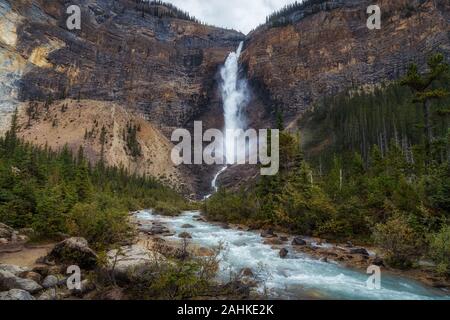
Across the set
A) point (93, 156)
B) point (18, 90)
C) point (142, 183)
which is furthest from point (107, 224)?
point (18, 90)

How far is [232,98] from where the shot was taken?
388 ft

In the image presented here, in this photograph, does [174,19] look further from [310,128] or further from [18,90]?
[310,128]

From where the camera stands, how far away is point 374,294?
1191cm

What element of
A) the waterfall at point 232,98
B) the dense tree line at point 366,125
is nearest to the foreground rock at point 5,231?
the dense tree line at point 366,125

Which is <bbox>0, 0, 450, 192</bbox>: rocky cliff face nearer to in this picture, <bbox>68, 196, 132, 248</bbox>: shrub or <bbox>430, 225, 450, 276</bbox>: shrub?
<bbox>68, 196, 132, 248</bbox>: shrub

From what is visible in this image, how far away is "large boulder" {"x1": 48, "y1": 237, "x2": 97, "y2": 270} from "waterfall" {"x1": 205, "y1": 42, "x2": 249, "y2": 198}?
89.6 meters

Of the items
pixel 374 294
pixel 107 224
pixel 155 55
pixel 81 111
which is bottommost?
pixel 374 294

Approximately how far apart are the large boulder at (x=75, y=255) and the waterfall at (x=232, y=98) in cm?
8963

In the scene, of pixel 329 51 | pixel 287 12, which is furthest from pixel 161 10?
pixel 329 51

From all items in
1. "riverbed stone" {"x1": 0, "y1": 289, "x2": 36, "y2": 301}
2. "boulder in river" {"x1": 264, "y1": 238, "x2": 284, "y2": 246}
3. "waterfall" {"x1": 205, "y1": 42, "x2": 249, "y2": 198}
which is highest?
"waterfall" {"x1": 205, "y1": 42, "x2": 249, "y2": 198}

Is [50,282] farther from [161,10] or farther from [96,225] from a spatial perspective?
[161,10]

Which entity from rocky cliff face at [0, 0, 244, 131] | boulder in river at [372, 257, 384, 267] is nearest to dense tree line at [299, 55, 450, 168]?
boulder in river at [372, 257, 384, 267]

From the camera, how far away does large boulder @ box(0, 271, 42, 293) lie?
9.52m

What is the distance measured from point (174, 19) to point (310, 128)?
288 ft
